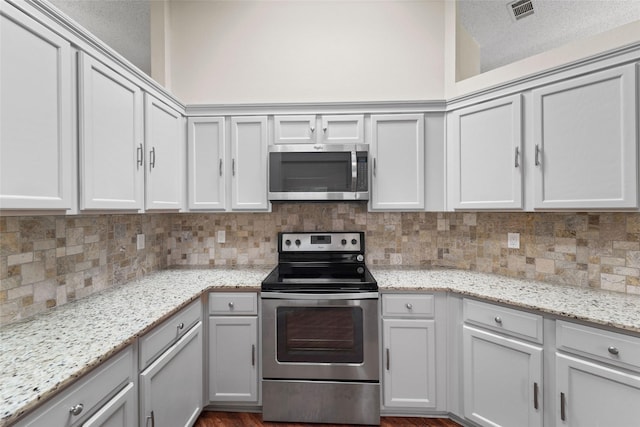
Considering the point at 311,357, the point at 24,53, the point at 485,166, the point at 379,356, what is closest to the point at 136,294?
the point at 311,357

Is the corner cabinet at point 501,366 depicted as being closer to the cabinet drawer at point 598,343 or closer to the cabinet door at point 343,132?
the cabinet drawer at point 598,343

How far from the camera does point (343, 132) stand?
7.69 ft

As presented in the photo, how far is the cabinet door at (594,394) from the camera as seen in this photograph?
1.30 metres

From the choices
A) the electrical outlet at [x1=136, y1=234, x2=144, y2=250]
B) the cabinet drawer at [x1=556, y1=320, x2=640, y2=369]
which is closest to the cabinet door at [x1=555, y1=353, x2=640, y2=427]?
the cabinet drawer at [x1=556, y1=320, x2=640, y2=369]

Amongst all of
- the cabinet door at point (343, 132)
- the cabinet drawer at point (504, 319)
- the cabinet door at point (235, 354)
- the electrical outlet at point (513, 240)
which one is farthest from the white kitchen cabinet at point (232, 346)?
the electrical outlet at point (513, 240)

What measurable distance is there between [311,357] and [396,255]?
1113 mm

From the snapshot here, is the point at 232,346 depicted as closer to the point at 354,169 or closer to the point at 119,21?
the point at 354,169

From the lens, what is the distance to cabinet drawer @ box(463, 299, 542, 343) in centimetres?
159

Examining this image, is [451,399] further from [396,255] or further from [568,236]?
[568,236]

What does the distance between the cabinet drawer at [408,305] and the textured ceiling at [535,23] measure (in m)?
1.88

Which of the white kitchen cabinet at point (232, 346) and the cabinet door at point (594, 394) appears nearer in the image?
the cabinet door at point (594, 394)

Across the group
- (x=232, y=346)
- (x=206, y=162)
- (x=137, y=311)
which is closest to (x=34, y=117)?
(x=137, y=311)

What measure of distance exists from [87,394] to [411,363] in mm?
1755

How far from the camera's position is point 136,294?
1.79m
